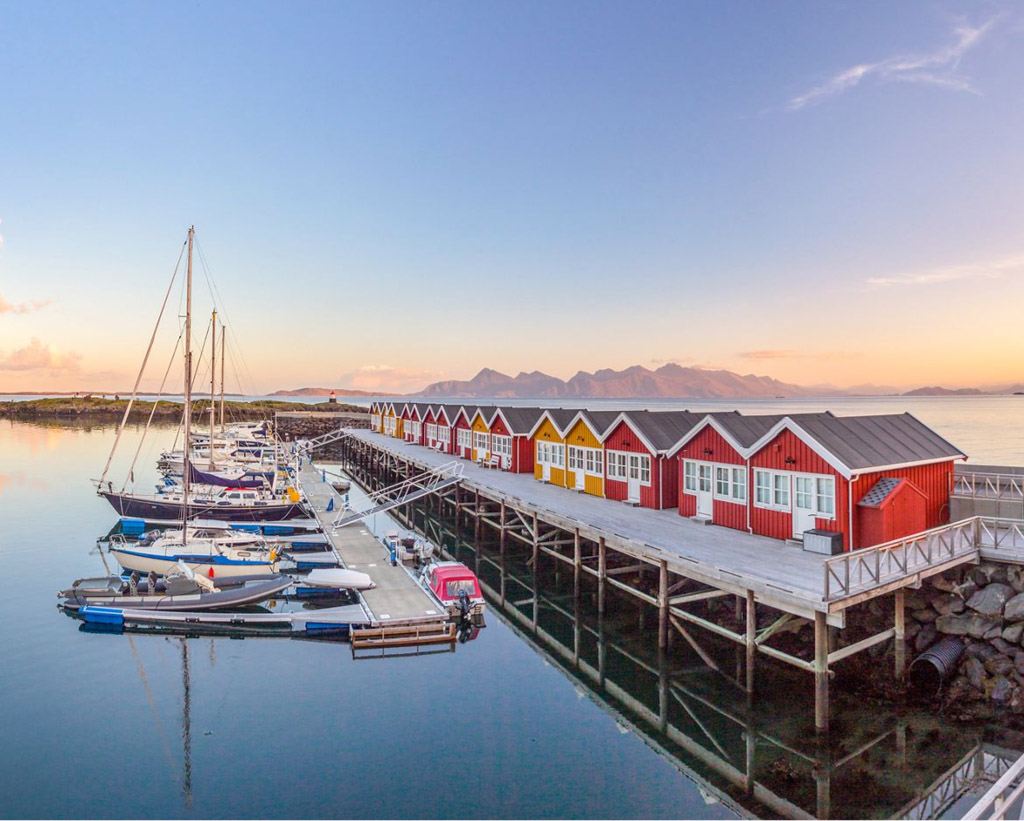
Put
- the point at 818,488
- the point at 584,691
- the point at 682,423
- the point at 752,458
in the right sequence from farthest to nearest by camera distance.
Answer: the point at 682,423 < the point at 752,458 < the point at 818,488 < the point at 584,691

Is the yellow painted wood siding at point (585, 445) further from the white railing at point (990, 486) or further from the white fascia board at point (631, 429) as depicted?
the white railing at point (990, 486)

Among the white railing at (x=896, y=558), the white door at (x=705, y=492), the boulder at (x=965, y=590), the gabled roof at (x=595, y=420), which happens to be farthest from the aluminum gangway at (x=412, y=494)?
the boulder at (x=965, y=590)


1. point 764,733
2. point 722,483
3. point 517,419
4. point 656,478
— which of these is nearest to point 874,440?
point 722,483

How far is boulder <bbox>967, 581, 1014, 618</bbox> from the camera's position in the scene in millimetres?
15930

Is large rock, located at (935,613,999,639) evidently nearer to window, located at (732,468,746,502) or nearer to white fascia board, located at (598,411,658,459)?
window, located at (732,468,746,502)

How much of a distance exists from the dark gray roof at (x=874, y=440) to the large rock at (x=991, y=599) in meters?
3.91

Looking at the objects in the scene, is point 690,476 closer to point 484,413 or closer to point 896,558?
point 896,558

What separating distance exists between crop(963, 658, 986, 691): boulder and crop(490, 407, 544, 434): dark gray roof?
24.3 metres

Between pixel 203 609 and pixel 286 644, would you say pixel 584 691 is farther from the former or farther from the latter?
pixel 203 609

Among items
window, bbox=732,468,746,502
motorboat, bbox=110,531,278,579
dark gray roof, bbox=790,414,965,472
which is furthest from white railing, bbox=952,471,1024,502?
motorboat, bbox=110,531,278,579

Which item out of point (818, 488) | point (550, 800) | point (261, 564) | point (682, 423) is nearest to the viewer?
point (550, 800)

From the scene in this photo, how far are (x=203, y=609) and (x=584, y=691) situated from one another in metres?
12.8

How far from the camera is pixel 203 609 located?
2108cm

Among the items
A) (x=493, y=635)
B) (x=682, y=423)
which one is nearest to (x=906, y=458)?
(x=682, y=423)
